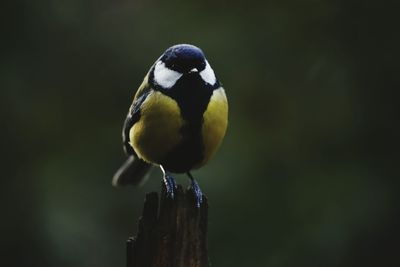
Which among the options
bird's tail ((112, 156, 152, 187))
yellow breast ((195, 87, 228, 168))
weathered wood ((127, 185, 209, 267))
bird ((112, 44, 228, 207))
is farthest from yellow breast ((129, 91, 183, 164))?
bird's tail ((112, 156, 152, 187))

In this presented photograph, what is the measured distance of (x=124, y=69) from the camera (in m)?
4.61

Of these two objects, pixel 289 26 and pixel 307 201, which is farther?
pixel 289 26

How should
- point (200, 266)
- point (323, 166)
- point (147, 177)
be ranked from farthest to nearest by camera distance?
point (323, 166) < point (147, 177) < point (200, 266)

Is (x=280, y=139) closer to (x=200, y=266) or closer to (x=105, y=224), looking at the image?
(x=105, y=224)

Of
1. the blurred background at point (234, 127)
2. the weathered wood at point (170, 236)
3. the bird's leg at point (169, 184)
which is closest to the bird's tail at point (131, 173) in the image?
the blurred background at point (234, 127)

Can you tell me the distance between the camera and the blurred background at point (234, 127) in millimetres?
4238

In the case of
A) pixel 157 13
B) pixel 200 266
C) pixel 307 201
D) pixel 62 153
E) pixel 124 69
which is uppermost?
pixel 157 13

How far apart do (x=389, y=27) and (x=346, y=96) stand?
0.53 metres

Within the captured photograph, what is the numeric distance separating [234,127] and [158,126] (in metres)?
1.59

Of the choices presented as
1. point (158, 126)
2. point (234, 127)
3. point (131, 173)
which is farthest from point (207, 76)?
point (234, 127)

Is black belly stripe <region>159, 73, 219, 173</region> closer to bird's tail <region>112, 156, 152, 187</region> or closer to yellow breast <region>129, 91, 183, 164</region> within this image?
yellow breast <region>129, 91, 183, 164</region>

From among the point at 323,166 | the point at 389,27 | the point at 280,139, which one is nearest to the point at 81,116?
the point at 280,139

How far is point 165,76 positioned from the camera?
2963 millimetres

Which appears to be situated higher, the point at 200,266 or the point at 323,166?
the point at 323,166
